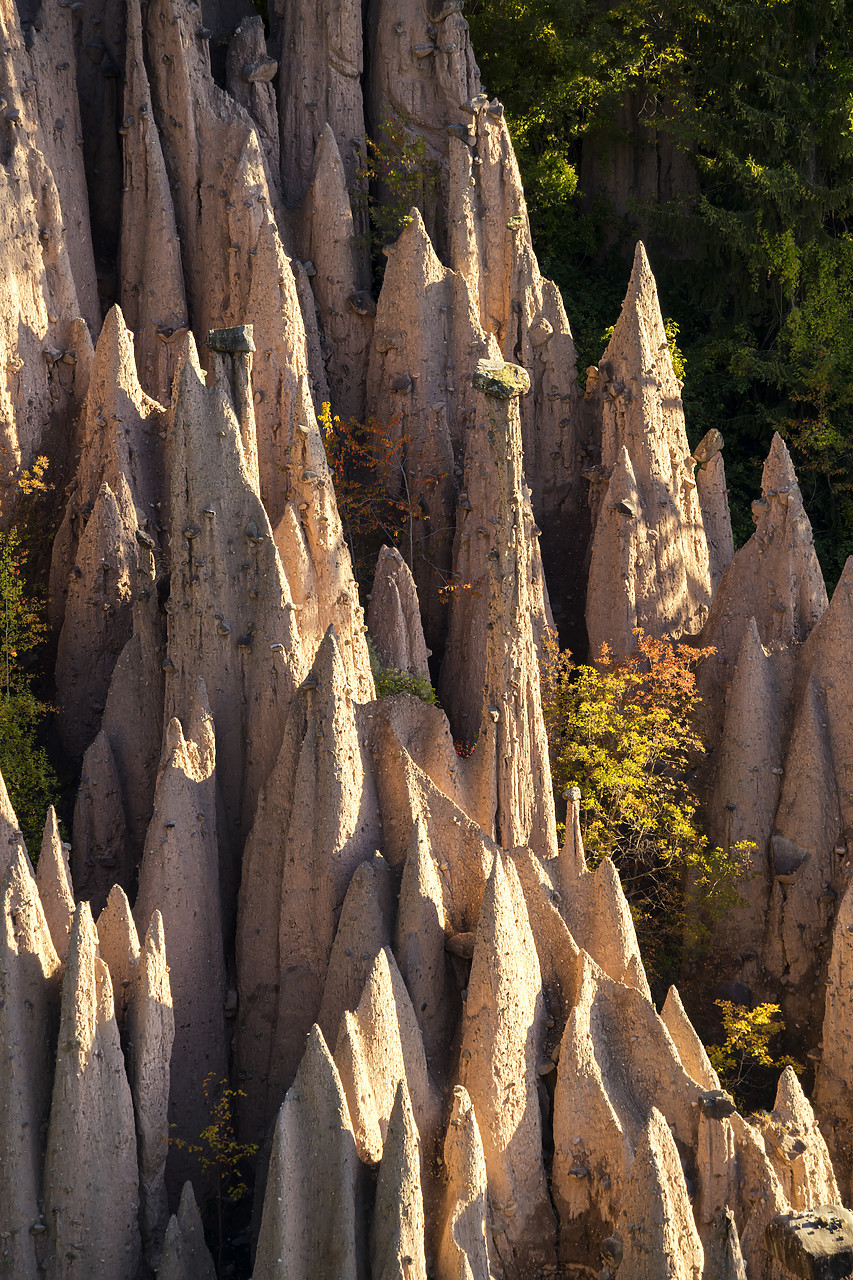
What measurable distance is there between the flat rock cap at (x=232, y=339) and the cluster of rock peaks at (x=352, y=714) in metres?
0.07

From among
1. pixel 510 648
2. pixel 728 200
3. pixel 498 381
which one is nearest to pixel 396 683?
pixel 510 648

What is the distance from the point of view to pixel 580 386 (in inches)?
941

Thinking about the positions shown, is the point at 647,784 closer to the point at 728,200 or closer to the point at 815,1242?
the point at 815,1242

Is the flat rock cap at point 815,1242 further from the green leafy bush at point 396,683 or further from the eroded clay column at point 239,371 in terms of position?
the eroded clay column at point 239,371

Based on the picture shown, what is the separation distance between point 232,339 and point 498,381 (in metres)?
3.26

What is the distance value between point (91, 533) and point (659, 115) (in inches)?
669

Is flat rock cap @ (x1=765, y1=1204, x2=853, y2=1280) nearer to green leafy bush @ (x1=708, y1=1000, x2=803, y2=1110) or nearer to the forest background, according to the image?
green leafy bush @ (x1=708, y1=1000, x2=803, y2=1110)

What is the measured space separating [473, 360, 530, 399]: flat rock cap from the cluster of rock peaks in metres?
0.05

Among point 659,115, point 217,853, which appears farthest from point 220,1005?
point 659,115

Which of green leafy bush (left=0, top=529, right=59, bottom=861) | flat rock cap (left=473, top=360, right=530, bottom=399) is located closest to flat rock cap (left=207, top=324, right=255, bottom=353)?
flat rock cap (left=473, top=360, right=530, bottom=399)

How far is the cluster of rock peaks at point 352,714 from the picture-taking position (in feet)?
41.8

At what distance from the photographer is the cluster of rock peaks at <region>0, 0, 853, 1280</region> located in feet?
41.8

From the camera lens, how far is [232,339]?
53.2 ft

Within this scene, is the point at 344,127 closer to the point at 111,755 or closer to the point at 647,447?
the point at 647,447
